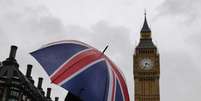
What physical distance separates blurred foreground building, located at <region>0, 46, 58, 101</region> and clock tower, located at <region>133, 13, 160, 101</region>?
5771 cm

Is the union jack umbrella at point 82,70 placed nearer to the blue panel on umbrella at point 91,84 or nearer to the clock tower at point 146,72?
the blue panel on umbrella at point 91,84

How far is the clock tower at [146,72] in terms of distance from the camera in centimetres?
11444

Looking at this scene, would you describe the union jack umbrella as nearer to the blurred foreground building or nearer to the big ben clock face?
the blurred foreground building

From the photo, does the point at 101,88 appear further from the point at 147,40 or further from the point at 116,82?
the point at 147,40

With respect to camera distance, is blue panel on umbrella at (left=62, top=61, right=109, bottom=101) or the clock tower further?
the clock tower

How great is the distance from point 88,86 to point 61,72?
630 mm

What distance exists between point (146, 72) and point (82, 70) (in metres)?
108

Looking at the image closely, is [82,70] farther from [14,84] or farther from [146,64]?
[146,64]

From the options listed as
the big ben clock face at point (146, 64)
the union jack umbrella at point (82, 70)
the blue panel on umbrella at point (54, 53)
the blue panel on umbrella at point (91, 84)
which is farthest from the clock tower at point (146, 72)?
the blue panel on umbrella at point (91, 84)

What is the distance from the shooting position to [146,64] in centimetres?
11738

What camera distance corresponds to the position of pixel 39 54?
907cm

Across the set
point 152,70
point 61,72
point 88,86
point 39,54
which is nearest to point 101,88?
point 88,86

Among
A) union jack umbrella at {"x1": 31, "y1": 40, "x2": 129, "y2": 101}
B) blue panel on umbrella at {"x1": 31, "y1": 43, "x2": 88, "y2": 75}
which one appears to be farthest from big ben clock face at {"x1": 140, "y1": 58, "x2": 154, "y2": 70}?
blue panel on umbrella at {"x1": 31, "y1": 43, "x2": 88, "y2": 75}

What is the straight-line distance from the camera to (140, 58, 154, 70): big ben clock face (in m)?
117
